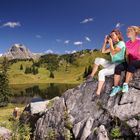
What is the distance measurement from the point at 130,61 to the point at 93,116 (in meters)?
3.46

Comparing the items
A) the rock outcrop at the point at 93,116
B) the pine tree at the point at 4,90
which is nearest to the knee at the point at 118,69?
the rock outcrop at the point at 93,116

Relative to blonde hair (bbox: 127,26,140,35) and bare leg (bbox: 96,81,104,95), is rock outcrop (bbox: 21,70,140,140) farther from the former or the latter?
blonde hair (bbox: 127,26,140,35)

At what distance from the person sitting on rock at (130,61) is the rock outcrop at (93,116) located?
32 cm

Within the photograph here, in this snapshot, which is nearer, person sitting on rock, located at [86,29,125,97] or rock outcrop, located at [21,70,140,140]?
rock outcrop, located at [21,70,140,140]

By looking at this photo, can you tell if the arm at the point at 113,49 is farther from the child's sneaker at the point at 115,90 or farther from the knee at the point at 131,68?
the child's sneaker at the point at 115,90

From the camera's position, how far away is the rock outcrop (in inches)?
613

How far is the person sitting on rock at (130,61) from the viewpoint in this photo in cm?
1650

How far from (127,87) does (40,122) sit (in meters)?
6.60

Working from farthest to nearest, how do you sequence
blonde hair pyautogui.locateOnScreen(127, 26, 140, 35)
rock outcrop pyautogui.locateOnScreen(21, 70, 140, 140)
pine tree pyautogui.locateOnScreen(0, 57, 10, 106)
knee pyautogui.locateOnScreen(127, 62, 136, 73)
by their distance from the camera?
pine tree pyautogui.locateOnScreen(0, 57, 10, 106)
knee pyautogui.locateOnScreen(127, 62, 136, 73)
blonde hair pyautogui.locateOnScreen(127, 26, 140, 35)
rock outcrop pyautogui.locateOnScreen(21, 70, 140, 140)

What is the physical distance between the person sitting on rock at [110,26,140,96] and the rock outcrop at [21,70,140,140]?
1.06 feet

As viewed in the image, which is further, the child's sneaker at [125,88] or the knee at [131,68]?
the knee at [131,68]

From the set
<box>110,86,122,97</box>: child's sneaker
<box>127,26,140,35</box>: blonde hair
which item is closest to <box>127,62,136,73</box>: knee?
<box>110,86,122,97</box>: child's sneaker

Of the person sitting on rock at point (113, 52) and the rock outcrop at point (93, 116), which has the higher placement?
the person sitting on rock at point (113, 52)

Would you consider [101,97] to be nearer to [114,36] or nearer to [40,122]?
[114,36]
